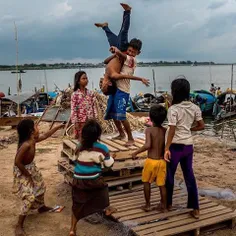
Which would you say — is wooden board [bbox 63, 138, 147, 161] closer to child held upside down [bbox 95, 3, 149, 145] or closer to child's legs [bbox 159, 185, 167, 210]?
child held upside down [bbox 95, 3, 149, 145]

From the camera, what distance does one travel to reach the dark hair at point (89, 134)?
13.0ft

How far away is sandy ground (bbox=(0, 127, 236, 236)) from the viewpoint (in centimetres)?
447

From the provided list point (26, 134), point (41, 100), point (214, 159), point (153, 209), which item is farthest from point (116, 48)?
point (41, 100)

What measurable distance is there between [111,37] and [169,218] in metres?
2.88

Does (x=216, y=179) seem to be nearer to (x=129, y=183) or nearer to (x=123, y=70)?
(x=129, y=183)

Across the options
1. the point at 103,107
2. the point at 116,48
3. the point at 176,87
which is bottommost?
the point at 103,107

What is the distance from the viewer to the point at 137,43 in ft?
16.3

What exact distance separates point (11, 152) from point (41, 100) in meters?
11.8

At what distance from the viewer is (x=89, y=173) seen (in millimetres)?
4016

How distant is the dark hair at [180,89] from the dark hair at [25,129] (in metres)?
1.85

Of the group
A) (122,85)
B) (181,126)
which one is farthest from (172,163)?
(122,85)

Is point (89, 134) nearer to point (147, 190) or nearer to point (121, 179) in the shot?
point (147, 190)

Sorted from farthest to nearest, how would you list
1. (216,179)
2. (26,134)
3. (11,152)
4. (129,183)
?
(11,152) < (216,179) < (129,183) < (26,134)

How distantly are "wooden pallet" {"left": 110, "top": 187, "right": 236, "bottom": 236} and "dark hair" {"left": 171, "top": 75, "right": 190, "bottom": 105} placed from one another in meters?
1.45
